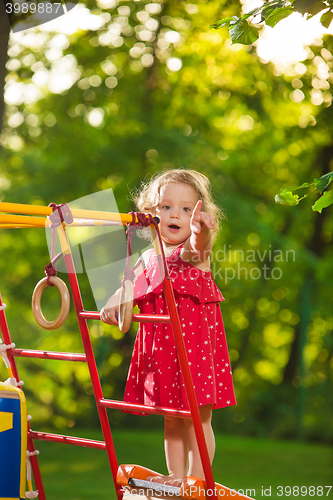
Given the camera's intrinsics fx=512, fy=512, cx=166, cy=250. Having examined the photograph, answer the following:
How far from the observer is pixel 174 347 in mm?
1741

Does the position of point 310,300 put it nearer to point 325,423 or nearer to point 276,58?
point 325,423

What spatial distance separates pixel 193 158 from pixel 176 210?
3.39 meters

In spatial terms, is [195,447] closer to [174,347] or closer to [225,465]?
[174,347]

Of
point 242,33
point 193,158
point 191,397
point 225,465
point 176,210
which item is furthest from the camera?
point 193,158

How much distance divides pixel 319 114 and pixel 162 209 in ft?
14.4

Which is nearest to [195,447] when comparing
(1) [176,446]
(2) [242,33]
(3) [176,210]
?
(1) [176,446]

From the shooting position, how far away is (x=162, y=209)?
1842mm

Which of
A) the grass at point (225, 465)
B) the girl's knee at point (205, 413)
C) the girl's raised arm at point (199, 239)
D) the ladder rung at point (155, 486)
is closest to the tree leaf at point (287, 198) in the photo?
the girl's raised arm at point (199, 239)

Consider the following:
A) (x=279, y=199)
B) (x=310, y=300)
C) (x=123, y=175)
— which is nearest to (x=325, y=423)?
(x=310, y=300)

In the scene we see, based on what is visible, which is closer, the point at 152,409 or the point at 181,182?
the point at 152,409

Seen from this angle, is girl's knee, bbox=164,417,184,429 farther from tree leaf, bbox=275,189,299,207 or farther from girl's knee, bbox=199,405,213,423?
tree leaf, bbox=275,189,299,207

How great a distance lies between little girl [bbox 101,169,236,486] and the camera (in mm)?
1681

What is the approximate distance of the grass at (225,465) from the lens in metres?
3.39

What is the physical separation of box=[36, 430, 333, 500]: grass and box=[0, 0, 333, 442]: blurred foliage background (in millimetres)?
412
